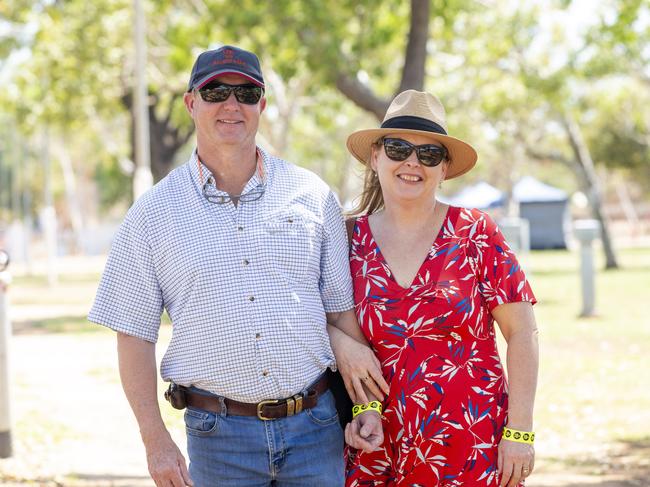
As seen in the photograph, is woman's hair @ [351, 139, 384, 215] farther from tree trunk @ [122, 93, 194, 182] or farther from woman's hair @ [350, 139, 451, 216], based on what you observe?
tree trunk @ [122, 93, 194, 182]

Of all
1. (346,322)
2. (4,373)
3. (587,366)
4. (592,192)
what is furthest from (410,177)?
(592,192)

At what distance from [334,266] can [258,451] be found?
65 centimetres

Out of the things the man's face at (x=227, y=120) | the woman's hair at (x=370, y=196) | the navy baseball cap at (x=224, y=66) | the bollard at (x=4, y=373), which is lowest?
the bollard at (x=4, y=373)

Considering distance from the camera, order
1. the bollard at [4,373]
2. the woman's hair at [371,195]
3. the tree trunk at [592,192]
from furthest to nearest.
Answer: the tree trunk at [592,192], the bollard at [4,373], the woman's hair at [371,195]


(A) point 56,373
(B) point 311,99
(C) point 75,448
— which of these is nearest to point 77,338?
(A) point 56,373

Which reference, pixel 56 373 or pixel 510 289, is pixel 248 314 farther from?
pixel 56 373

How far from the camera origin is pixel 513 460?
12.1 ft

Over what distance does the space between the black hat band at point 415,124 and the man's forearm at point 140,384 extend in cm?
116

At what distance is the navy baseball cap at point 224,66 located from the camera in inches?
141

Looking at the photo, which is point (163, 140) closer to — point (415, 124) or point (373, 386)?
point (415, 124)

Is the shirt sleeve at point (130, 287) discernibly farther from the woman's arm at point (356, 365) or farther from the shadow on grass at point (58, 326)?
the shadow on grass at point (58, 326)

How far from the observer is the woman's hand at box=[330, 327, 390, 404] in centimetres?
367

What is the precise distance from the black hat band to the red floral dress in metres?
0.40

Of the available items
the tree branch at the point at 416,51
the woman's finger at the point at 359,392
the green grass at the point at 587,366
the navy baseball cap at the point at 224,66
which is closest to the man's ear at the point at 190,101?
the navy baseball cap at the point at 224,66
